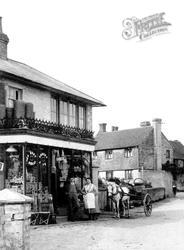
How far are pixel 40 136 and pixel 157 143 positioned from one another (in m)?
36.0

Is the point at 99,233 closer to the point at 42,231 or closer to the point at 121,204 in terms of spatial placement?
the point at 42,231

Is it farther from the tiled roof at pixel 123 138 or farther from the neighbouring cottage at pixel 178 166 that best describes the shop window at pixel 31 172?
the neighbouring cottage at pixel 178 166

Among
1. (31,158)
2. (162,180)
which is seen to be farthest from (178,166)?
(31,158)

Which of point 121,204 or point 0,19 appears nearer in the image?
point 121,204

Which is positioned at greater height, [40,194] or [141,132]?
[141,132]

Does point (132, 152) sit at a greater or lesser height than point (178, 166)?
greater

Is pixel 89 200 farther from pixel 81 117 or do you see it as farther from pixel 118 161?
pixel 118 161

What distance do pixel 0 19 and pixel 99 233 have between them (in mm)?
12414

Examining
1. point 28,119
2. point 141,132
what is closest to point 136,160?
point 141,132

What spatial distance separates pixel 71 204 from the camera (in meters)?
18.3

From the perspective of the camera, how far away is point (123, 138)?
2167 inches

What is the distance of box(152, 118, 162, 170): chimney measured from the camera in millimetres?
52000

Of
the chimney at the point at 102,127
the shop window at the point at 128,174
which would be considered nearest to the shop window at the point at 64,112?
the shop window at the point at 128,174

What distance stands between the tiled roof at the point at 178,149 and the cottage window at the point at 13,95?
145 feet
